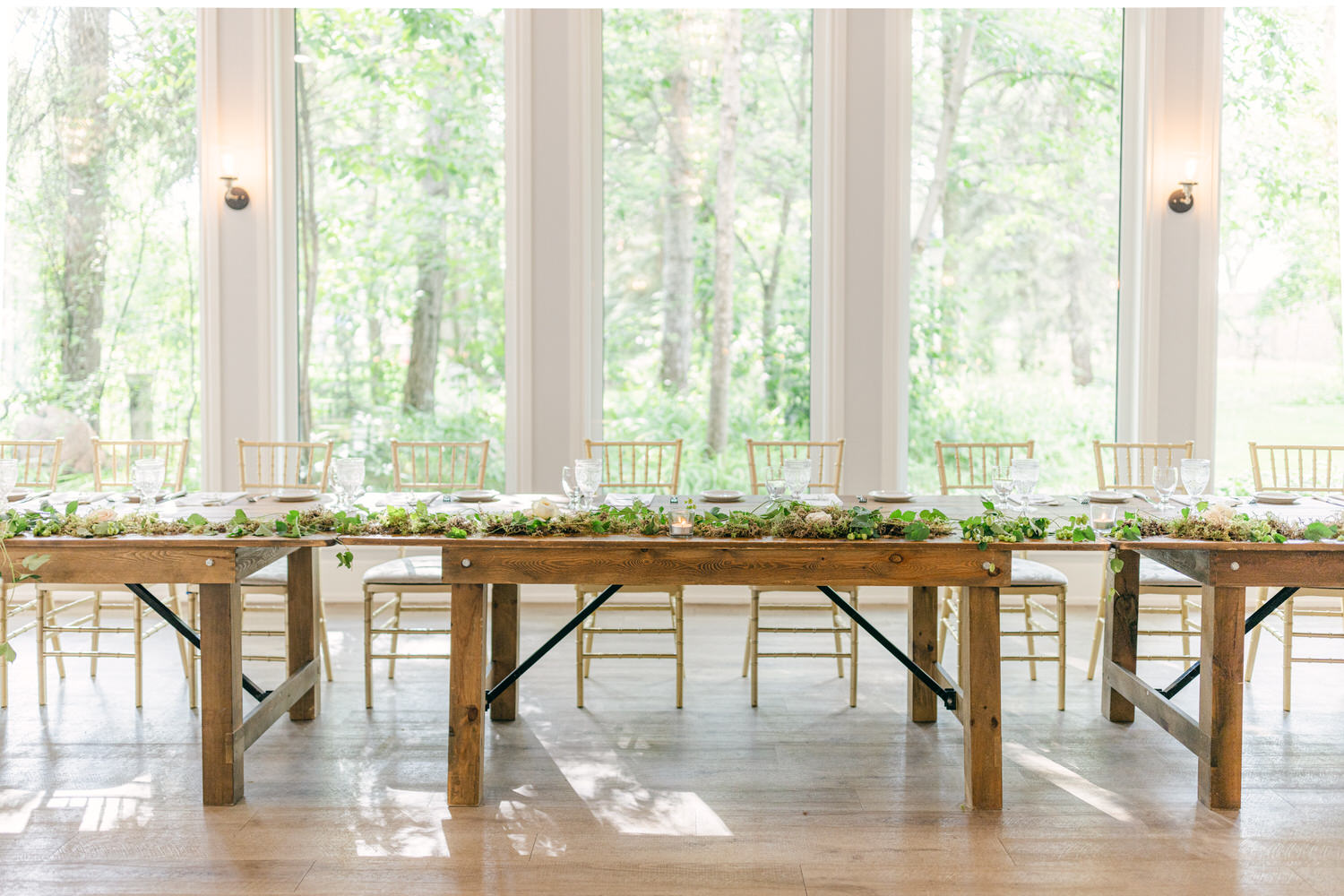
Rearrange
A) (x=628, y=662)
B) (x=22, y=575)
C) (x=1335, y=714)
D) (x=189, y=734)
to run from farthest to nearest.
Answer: (x=628, y=662) → (x=1335, y=714) → (x=189, y=734) → (x=22, y=575)

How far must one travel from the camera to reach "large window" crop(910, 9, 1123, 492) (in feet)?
16.8

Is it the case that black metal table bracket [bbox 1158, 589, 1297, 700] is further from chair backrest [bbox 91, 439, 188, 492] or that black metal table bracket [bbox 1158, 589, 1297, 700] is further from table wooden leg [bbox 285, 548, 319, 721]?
chair backrest [bbox 91, 439, 188, 492]

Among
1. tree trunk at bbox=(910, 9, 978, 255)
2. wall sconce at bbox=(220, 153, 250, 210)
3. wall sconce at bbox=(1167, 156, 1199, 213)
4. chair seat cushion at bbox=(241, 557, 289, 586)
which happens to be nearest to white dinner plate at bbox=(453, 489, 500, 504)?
chair seat cushion at bbox=(241, 557, 289, 586)

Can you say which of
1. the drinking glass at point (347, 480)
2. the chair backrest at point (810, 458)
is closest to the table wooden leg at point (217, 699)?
the drinking glass at point (347, 480)

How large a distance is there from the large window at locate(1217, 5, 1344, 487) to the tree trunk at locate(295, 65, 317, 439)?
4.39 meters

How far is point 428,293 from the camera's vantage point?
206 inches

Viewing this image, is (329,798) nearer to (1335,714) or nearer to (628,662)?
(628,662)

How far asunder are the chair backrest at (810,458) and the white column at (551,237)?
2.85 feet

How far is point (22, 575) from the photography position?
272cm

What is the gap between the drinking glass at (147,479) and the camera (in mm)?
3166

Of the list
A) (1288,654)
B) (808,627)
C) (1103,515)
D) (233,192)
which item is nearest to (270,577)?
(808,627)

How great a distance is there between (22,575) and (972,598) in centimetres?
246

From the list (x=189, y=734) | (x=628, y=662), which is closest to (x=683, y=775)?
(x=628, y=662)

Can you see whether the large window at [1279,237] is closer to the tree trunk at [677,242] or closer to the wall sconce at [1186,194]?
the wall sconce at [1186,194]
